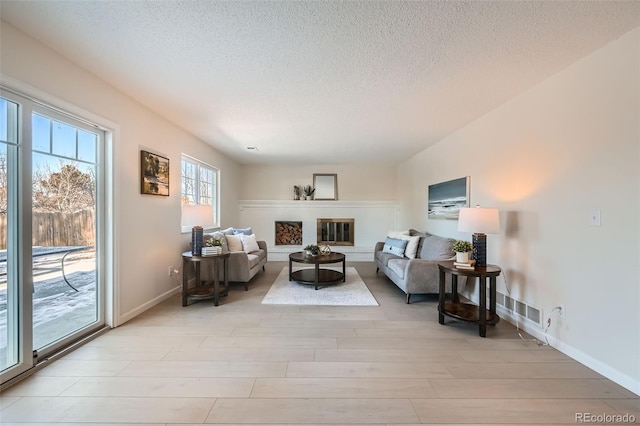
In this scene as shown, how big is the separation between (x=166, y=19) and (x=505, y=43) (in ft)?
7.37

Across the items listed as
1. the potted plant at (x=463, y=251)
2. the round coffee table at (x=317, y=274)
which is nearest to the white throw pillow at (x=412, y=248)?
the round coffee table at (x=317, y=274)

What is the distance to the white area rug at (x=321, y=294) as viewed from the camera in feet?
11.1

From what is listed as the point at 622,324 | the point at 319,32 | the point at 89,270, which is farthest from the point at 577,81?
the point at 89,270

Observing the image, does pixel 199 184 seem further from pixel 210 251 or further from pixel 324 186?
pixel 324 186

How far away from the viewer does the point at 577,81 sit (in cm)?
207

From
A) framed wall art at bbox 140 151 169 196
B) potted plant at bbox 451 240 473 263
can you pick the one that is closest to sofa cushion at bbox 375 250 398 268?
potted plant at bbox 451 240 473 263

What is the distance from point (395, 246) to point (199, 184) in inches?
141

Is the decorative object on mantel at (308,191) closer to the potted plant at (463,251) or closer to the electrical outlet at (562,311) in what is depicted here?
the potted plant at (463,251)

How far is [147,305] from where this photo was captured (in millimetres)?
3057

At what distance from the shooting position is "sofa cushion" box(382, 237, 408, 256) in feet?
14.3

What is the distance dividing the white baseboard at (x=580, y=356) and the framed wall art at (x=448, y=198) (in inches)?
57.7

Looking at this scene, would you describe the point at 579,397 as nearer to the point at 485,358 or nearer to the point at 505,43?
the point at 485,358

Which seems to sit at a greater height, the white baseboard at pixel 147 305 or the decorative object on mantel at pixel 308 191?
the decorative object on mantel at pixel 308 191

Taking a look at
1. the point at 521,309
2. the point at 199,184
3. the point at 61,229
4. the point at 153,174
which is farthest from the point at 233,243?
the point at 521,309
